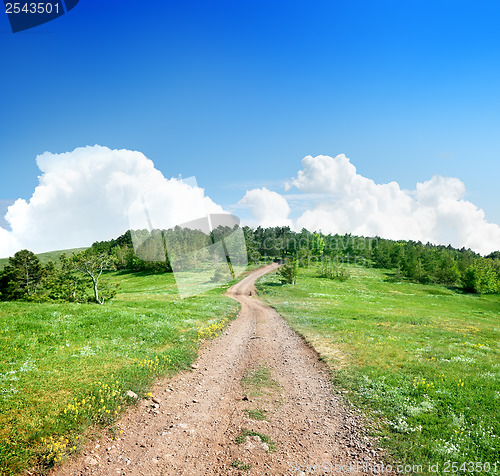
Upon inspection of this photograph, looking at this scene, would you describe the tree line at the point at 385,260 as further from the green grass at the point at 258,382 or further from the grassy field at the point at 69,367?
the green grass at the point at 258,382

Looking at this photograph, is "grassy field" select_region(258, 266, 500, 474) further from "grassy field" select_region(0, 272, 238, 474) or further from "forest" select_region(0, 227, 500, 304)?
"forest" select_region(0, 227, 500, 304)

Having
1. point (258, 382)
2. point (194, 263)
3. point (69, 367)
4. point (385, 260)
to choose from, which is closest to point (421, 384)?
point (258, 382)

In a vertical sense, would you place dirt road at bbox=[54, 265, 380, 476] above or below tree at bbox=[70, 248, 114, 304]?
below

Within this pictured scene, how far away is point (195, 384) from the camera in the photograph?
13.0 metres

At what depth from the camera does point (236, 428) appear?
9.41m

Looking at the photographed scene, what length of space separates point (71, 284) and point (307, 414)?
40.0 meters

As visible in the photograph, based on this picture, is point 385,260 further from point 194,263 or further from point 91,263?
point 91,263

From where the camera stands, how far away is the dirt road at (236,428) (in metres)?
7.67

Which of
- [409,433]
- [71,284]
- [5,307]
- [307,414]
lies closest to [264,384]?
[307,414]

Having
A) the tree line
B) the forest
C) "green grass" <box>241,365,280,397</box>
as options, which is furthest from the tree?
the tree line

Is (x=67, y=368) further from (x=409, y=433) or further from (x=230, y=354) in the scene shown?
(x=409, y=433)

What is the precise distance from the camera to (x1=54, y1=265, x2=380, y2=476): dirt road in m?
7.67

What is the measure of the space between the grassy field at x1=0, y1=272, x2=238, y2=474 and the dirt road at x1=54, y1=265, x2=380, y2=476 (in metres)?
0.90

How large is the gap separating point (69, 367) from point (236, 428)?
8533 millimetres
